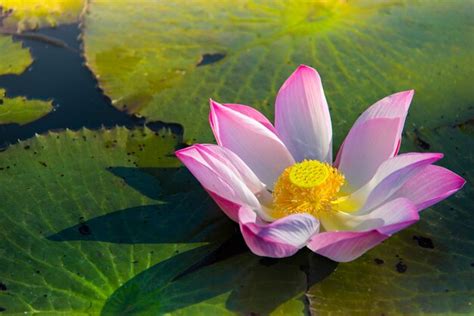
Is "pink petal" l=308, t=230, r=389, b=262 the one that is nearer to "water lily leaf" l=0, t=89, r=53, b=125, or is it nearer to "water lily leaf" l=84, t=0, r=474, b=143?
"water lily leaf" l=84, t=0, r=474, b=143

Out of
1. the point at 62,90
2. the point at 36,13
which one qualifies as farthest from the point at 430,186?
the point at 36,13

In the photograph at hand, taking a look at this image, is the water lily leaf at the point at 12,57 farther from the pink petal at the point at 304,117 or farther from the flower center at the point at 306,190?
the flower center at the point at 306,190

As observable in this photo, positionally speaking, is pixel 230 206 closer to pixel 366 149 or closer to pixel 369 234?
pixel 369 234

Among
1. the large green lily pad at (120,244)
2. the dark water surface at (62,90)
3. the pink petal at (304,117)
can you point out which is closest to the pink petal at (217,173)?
the large green lily pad at (120,244)

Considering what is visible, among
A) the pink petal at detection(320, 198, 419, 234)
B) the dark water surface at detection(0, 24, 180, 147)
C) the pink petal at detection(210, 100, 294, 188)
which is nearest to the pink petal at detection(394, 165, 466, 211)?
the pink petal at detection(320, 198, 419, 234)

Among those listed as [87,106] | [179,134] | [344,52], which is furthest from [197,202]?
[344,52]

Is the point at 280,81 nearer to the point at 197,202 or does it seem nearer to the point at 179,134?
the point at 179,134
